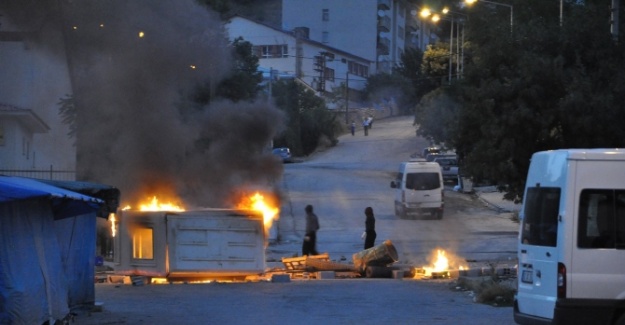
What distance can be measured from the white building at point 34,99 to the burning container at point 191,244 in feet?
21.8

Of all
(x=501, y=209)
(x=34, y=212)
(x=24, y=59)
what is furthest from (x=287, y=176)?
(x=34, y=212)

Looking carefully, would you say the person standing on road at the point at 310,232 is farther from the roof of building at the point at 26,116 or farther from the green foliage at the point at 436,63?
the green foliage at the point at 436,63

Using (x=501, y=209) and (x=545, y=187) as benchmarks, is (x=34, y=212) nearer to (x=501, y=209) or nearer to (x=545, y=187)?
(x=545, y=187)

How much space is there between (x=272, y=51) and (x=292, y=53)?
5.34ft

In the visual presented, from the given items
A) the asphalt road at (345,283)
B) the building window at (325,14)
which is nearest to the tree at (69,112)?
the asphalt road at (345,283)

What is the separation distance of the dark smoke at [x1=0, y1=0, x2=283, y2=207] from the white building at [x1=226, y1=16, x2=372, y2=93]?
44302 millimetres

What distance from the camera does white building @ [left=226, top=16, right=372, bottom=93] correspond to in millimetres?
72812

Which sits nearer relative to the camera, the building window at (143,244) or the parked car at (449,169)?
the building window at (143,244)

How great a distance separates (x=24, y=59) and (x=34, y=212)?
17231 mm

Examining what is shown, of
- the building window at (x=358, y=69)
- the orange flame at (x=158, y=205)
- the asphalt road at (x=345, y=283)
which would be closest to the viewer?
the asphalt road at (x=345, y=283)

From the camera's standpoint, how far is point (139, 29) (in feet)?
81.9

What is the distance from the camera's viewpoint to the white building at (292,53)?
239 feet

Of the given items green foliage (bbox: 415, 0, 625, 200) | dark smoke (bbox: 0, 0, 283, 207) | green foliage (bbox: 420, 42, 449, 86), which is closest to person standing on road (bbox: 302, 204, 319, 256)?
dark smoke (bbox: 0, 0, 283, 207)

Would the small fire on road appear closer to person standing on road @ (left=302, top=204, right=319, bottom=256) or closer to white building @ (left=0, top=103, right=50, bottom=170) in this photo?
person standing on road @ (left=302, top=204, right=319, bottom=256)
